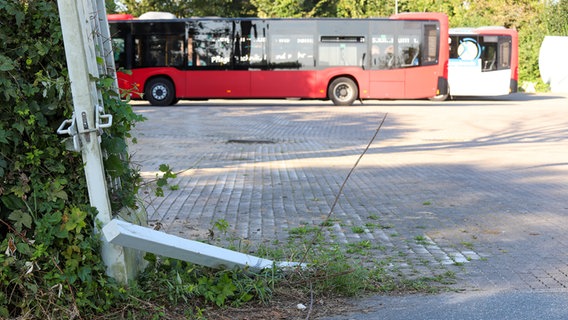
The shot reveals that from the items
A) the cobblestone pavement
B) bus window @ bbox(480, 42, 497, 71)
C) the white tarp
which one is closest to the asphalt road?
A: the cobblestone pavement

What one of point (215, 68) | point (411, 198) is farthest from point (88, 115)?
point (215, 68)

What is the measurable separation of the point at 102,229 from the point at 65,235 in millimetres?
206

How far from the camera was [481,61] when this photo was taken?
119 ft

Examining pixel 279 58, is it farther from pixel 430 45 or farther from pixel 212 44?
pixel 430 45

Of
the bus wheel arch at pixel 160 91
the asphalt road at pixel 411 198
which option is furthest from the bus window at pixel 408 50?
the asphalt road at pixel 411 198

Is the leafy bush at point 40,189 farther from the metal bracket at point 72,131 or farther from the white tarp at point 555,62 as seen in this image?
the white tarp at point 555,62

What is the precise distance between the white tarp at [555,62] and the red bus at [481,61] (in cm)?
1247

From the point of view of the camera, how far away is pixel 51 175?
423cm

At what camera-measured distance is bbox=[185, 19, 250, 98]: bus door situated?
31891 mm

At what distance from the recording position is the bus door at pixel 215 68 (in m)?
31.9

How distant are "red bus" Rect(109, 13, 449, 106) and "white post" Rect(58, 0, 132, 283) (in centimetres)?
2766

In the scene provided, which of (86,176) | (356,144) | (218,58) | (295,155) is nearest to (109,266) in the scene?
(86,176)

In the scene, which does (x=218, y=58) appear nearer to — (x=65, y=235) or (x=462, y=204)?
(x=462, y=204)

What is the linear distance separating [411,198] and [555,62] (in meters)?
41.7
